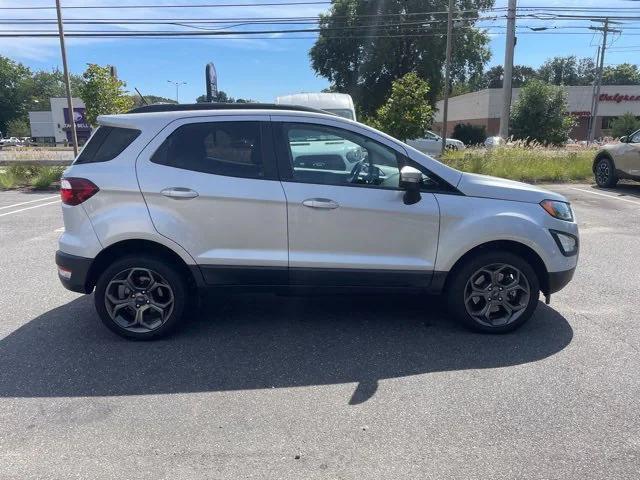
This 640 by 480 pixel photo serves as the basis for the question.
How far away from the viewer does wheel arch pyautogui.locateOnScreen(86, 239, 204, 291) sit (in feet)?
13.8

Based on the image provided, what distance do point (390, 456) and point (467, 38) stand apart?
41911 mm

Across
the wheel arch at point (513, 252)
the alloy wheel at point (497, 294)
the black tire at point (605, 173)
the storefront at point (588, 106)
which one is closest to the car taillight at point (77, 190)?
the wheel arch at point (513, 252)

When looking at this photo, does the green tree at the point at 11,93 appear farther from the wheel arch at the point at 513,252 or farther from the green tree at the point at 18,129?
the wheel arch at the point at 513,252

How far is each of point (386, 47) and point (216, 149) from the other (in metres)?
37.5

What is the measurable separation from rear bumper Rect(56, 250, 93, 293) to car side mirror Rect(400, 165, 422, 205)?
8.56 feet

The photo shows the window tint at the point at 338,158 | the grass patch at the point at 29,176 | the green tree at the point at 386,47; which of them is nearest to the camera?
the window tint at the point at 338,158

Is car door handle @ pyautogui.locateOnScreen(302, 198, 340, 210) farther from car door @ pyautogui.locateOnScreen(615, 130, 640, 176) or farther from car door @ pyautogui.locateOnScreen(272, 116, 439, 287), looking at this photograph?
car door @ pyautogui.locateOnScreen(615, 130, 640, 176)

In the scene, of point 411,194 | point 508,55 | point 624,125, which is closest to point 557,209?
point 411,194

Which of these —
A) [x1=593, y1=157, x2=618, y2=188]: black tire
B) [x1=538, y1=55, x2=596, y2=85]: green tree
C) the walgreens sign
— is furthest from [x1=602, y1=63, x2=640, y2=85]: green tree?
[x1=593, y1=157, x2=618, y2=188]: black tire

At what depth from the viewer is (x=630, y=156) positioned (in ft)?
41.5

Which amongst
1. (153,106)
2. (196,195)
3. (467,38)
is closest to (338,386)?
(196,195)

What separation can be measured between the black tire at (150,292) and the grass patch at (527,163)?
524 inches

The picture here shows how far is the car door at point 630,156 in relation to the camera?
489 inches

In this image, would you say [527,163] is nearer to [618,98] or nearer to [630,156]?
[630,156]
